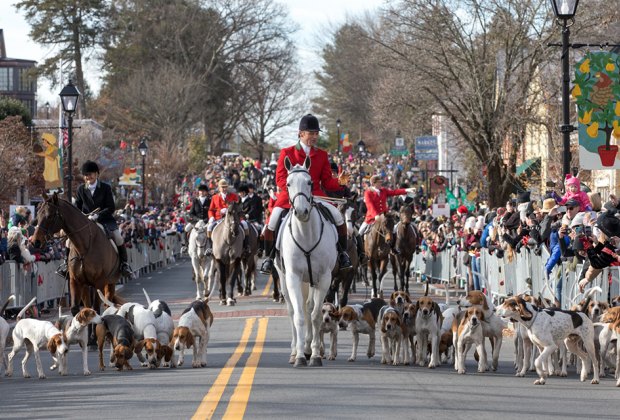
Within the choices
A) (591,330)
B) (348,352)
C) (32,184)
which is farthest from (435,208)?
(591,330)

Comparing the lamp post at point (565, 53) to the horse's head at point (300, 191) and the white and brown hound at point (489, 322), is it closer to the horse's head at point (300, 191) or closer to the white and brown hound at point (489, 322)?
the white and brown hound at point (489, 322)

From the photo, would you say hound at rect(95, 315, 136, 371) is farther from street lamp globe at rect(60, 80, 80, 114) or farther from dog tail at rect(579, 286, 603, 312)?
street lamp globe at rect(60, 80, 80, 114)

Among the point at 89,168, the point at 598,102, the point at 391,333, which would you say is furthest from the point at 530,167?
the point at 391,333

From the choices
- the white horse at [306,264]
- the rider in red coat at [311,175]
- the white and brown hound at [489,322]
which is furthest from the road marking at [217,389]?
the white and brown hound at [489,322]

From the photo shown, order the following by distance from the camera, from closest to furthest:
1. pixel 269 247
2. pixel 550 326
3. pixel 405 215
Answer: pixel 550 326, pixel 269 247, pixel 405 215

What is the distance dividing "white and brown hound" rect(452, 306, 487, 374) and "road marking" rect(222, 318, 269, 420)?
8.05 feet

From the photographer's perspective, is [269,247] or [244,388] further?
[269,247]

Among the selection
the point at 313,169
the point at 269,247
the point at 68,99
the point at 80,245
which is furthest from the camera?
the point at 68,99

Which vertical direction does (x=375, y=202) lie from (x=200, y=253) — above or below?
above

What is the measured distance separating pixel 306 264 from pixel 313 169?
52.6 inches

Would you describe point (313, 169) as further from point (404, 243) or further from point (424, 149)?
point (424, 149)

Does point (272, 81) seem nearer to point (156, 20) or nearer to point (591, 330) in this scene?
point (156, 20)

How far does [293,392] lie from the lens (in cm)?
1400

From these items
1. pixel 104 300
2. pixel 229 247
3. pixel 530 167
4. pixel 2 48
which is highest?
pixel 2 48
